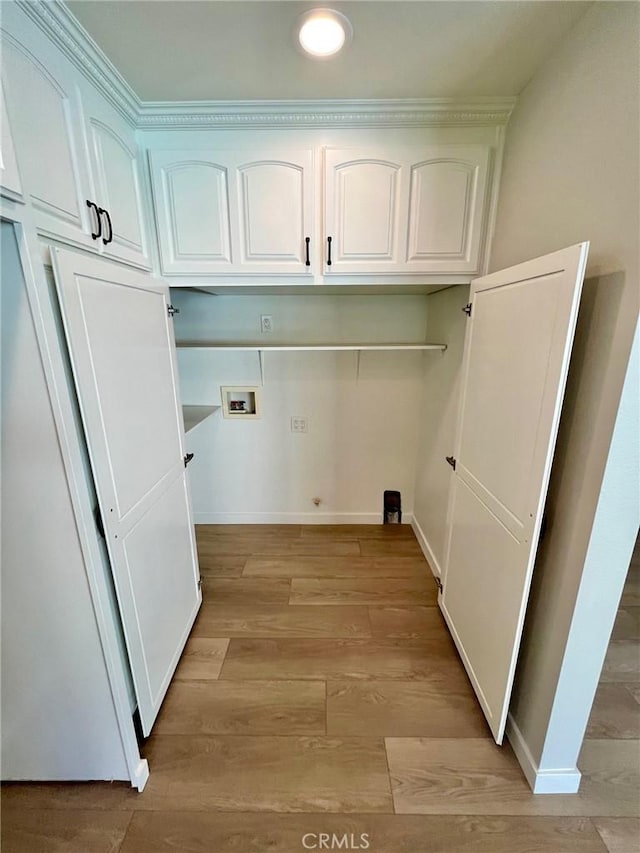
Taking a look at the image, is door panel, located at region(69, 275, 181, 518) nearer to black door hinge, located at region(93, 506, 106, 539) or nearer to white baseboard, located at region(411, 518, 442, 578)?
black door hinge, located at region(93, 506, 106, 539)

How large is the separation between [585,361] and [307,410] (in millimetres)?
1842

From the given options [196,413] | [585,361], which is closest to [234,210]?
[196,413]

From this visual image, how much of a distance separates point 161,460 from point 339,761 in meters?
1.35

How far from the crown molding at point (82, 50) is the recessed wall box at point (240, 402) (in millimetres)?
1522

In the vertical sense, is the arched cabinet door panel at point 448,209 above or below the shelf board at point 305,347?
above

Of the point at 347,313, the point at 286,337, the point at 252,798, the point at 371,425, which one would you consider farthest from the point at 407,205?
the point at 252,798

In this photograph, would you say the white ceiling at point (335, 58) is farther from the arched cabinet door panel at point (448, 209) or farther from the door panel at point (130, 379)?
the door panel at point (130, 379)

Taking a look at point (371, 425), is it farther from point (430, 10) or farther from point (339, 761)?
point (430, 10)

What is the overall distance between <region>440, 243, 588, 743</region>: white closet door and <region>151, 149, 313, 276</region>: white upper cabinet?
90cm

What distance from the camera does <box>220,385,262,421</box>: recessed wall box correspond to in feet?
8.60

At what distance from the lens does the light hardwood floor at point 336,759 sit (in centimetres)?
115

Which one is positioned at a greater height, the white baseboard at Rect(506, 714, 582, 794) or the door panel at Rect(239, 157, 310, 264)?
the door panel at Rect(239, 157, 310, 264)

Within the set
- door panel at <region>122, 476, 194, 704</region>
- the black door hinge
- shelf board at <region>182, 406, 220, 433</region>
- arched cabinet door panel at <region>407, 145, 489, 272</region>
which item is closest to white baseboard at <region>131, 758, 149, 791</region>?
door panel at <region>122, 476, 194, 704</region>

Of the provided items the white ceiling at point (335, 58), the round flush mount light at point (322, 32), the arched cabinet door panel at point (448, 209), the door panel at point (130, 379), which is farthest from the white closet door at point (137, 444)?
the arched cabinet door panel at point (448, 209)
